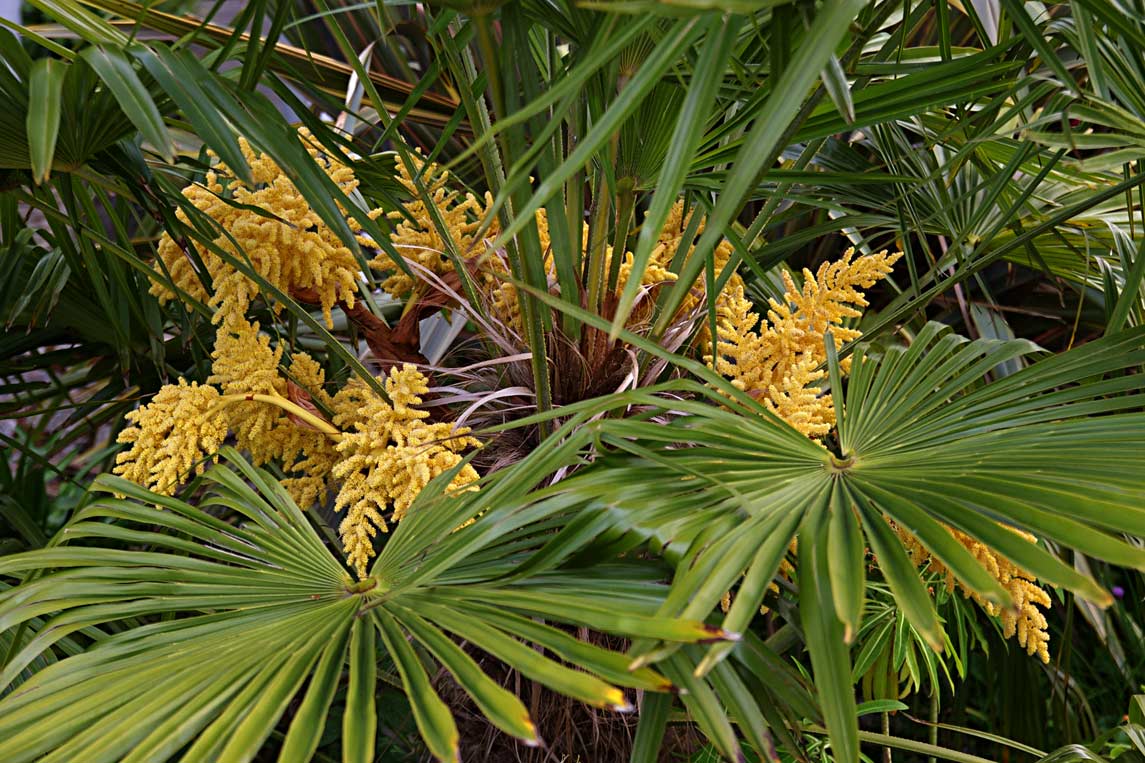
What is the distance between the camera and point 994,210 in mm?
1033

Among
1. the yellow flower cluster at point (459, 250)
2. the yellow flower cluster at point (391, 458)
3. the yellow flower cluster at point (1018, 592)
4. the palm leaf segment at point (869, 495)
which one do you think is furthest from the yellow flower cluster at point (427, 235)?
the yellow flower cluster at point (1018, 592)

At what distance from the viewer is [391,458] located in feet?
1.86

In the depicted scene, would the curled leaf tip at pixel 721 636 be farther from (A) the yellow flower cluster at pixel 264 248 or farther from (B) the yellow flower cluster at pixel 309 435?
(A) the yellow flower cluster at pixel 264 248

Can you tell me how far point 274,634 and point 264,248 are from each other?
0.90 ft

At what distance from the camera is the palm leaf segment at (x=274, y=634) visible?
381 mm

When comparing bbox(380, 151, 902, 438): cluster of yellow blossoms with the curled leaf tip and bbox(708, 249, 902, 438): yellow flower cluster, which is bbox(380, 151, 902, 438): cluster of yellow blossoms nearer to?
bbox(708, 249, 902, 438): yellow flower cluster

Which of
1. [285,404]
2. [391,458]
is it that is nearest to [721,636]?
[391,458]

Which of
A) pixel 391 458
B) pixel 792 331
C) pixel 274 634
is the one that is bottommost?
pixel 274 634

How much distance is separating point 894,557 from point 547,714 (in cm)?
29

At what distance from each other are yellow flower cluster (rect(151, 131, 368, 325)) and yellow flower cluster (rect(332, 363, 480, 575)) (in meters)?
0.11

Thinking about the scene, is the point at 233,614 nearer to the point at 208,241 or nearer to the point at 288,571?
the point at 288,571

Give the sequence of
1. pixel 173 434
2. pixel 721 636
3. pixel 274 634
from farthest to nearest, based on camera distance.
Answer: pixel 173 434 < pixel 274 634 < pixel 721 636

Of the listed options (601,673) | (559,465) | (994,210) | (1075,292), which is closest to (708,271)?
(559,465)

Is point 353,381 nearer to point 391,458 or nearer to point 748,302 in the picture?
point 391,458
